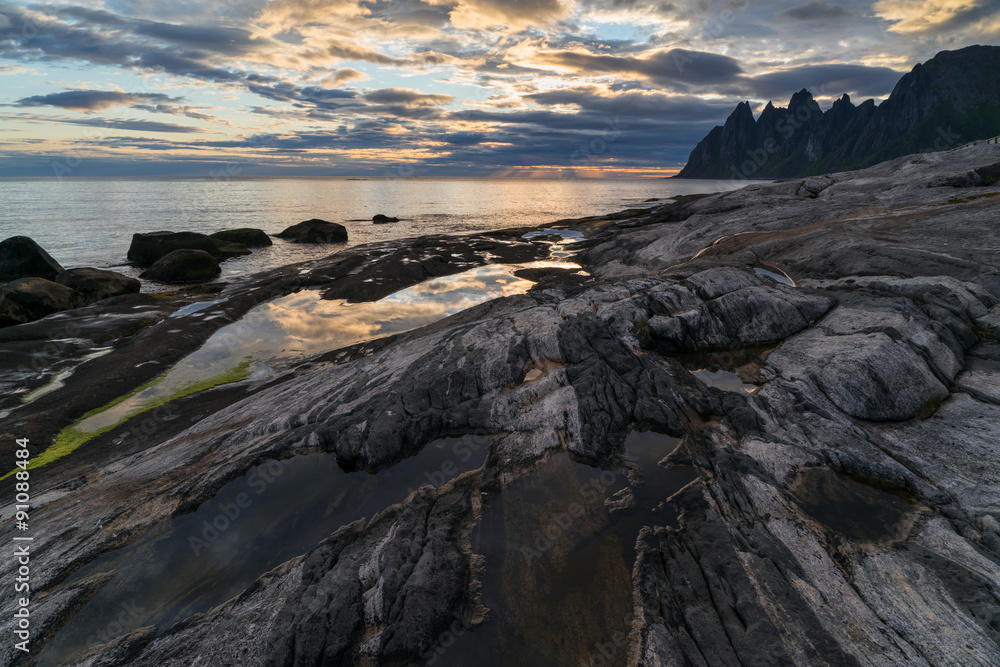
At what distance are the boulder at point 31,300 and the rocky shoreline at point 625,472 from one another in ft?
23.9

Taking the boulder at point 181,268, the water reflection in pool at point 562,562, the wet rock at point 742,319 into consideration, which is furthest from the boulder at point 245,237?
the water reflection in pool at point 562,562

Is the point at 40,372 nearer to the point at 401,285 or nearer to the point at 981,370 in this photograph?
the point at 401,285

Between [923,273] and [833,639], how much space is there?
20361mm

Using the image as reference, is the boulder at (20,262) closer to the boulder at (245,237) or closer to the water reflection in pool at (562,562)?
the boulder at (245,237)

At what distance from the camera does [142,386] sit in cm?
2344

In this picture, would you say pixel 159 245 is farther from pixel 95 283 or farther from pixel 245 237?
pixel 95 283

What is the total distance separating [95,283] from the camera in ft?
125

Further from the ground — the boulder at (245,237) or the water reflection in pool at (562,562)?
the boulder at (245,237)

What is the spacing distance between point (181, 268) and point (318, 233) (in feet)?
91.7

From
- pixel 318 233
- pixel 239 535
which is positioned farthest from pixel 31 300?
pixel 318 233

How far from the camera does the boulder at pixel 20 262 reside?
39031mm

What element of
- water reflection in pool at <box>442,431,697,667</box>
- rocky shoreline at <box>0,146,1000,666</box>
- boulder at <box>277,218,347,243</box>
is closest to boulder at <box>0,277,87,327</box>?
rocky shoreline at <box>0,146,1000,666</box>

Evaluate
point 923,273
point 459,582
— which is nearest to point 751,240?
point 923,273

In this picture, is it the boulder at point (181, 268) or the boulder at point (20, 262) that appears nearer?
the boulder at point (20, 262)
